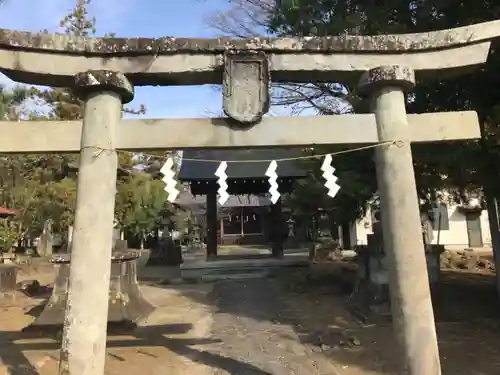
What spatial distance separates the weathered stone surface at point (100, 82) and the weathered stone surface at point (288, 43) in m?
0.26

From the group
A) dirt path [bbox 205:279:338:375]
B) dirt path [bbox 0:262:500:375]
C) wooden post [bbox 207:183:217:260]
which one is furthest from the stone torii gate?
wooden post [bbox 207:183:217:260]

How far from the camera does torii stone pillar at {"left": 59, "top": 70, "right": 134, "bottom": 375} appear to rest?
12.9ft

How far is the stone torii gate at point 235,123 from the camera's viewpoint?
4008 mm

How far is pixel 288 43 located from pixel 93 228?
8.22ft

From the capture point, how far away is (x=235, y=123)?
4.27 m

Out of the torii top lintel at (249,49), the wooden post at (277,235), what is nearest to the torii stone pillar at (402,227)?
the torii top lintel at (249,49)

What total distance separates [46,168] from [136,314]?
13093 mm

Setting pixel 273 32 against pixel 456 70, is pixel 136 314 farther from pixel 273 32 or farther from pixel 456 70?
pixel 456 70

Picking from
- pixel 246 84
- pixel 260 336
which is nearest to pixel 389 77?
pixel 246 84

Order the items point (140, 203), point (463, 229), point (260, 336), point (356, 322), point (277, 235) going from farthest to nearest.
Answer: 1. point (463, 229)
2. point (140, 203)
3. point (277, 235)
4. point (356, 322)
5. point (260, 336)

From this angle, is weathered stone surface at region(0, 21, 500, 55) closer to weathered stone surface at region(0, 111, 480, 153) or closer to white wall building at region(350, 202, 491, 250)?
weathered stone surface at region(0, 111, 480, 153)

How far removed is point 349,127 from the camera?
430 centimetres

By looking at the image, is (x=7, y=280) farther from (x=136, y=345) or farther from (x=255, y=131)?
(x=255, y=131)

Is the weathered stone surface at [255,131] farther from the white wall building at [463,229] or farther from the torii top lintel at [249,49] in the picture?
the white wall building at [463,229]
